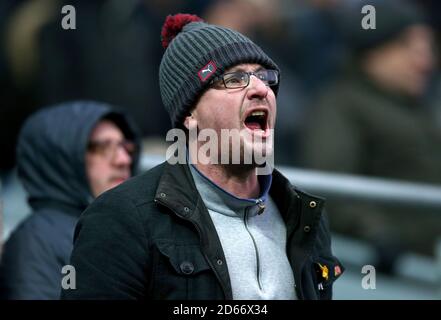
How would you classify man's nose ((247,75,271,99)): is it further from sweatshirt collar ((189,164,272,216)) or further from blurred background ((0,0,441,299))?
blurred background ((0,0,441,299))

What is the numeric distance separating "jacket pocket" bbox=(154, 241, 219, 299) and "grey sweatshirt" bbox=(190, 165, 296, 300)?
0.27 feet

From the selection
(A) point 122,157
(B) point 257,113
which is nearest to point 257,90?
(B) point 257,113

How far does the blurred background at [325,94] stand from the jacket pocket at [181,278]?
228cm

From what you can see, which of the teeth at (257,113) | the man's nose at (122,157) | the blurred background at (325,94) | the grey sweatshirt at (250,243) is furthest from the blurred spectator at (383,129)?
the teeth at (257,113)

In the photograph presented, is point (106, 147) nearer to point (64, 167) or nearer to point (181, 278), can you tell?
point (64, 167)

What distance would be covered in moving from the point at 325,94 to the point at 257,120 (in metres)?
3.20

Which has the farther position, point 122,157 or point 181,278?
point 122,157

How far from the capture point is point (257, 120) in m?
3.34

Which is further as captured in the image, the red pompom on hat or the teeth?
the red pompom on hat

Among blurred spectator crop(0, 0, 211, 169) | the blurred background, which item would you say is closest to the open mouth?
the blurred background

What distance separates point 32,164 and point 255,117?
1.95m

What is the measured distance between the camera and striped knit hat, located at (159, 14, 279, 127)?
131 inches
